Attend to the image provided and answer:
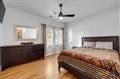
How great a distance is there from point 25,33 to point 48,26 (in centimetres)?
189

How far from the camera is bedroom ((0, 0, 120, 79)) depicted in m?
3.54

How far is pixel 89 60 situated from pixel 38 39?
3.96 meters

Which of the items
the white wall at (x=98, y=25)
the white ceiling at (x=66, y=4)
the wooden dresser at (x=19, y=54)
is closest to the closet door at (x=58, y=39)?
the white wall at (x=98, y=25)

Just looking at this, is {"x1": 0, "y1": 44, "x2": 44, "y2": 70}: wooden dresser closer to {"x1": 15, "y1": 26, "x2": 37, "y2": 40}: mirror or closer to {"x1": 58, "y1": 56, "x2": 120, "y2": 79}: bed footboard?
{"x1": 15, "y1": 26, "x2": 37, "y2": 40}: mirror

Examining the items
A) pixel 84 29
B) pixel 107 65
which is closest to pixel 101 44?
pixel 84 29

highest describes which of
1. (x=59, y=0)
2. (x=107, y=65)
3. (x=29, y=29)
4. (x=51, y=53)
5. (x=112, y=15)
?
(x=59, y=0)

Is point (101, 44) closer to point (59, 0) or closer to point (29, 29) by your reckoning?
point (59, 0)

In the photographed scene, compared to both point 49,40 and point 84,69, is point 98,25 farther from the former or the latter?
point 49,40

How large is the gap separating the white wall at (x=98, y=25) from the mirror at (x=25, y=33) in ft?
9.61

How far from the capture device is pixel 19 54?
4293 millimetres

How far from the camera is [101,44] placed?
4.47m

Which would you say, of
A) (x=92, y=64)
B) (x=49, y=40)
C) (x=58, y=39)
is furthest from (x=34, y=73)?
(x=58, y=39)

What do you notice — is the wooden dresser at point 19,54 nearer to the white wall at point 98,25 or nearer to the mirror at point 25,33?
the mirror at point 25,33

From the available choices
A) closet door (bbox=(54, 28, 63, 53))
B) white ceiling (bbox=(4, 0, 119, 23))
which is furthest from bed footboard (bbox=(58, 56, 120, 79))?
closet door (bbox=(54, 28, 63, 53))
